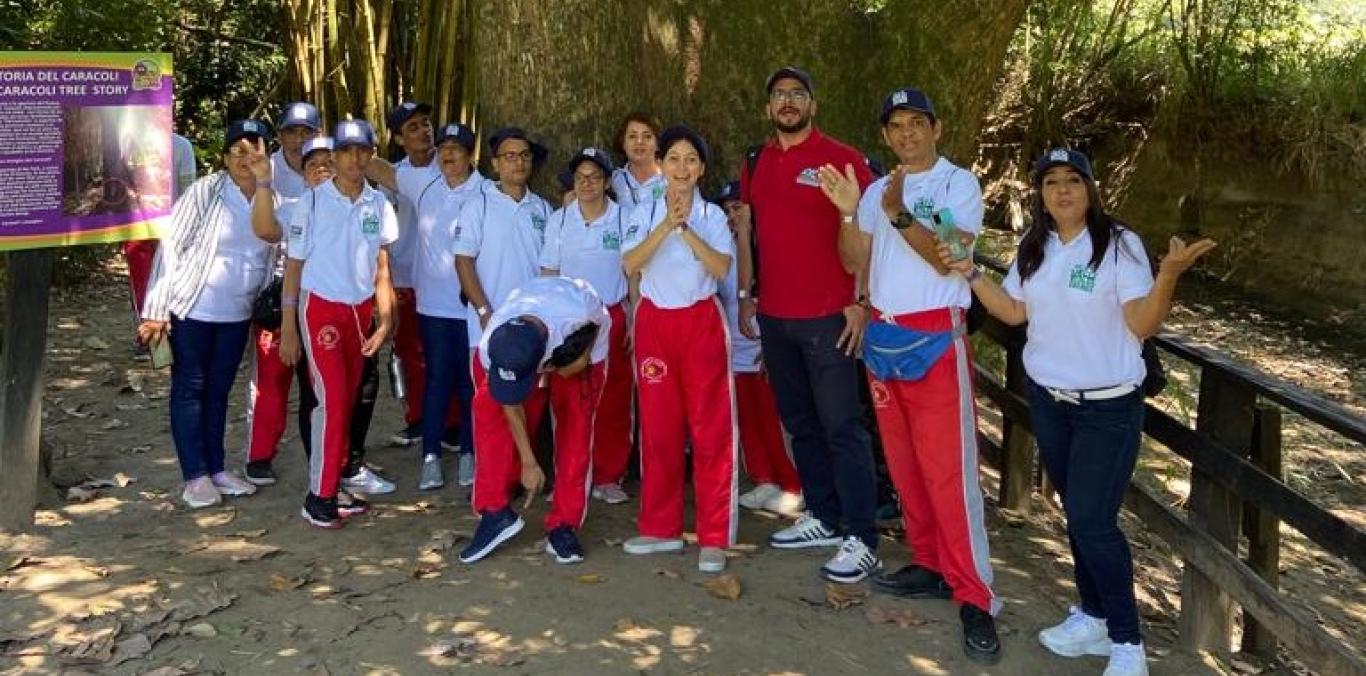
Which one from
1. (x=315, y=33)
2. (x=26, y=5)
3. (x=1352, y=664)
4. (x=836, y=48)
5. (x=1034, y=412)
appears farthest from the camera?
(x=26, y=5)

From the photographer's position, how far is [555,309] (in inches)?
181

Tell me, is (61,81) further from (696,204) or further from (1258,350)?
(1258,350)

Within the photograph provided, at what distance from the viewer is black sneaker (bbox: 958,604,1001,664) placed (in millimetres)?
4074

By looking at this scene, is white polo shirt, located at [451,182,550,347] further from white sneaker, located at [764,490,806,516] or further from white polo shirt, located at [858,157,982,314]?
white polo shirt, located at [858,157,982,314]

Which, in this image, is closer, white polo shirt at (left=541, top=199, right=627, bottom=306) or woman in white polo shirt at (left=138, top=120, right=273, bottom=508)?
white polo shirt at (left=541, top=199, right=627, bottom=306)

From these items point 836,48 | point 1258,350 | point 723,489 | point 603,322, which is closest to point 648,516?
point 723,489

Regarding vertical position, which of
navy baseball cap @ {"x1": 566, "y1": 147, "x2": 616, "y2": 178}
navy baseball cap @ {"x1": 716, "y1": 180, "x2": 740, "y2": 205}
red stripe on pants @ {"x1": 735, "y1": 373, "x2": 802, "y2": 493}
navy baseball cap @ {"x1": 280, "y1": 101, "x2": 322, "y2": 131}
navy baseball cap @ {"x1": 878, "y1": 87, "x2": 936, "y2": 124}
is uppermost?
navy baseball cap @ {"x1": 280, "y1": 101, "x2": 322, "y2": 131}

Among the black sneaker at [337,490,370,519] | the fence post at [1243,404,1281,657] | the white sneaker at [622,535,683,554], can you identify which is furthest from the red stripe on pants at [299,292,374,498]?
the fence post at [1243,404,1281,657]

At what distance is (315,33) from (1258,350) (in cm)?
798

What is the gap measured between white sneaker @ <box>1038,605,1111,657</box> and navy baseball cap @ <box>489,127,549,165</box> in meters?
2.85

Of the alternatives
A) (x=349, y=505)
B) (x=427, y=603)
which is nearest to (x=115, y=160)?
(x=349, y=505)

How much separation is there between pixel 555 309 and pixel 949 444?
4.95 ft

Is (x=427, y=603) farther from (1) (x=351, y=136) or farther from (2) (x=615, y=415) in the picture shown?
(1) (x=351, y=136)

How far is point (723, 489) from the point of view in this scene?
4.78 meters
